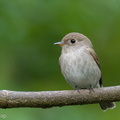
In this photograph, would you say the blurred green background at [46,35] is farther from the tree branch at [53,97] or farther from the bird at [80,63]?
the tree branch at [53,97]

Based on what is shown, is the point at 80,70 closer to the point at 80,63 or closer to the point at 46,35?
the point at 80,63

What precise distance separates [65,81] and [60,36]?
2.42 feet

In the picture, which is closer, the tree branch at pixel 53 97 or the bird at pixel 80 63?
the tree branch at pixel 53 97

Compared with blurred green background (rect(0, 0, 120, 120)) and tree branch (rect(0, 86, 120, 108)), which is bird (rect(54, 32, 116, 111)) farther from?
tree branch (rect(0, 86, 120, 108))

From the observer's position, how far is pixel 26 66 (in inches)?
287

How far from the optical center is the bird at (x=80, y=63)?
261 inches

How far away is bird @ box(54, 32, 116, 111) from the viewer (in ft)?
21.8

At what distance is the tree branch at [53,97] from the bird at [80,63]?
101cm

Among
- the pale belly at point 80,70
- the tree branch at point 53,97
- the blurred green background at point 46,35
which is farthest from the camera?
the blurred green background at point 46,35

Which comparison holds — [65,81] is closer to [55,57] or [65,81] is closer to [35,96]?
[55,57]

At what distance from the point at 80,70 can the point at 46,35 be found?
926mm

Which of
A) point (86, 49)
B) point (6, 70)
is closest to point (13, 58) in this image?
point (6, 70)

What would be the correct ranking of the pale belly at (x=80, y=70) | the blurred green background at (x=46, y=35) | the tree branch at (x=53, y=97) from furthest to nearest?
1. the blurred green background at (x=46, y=35)
2. the pale belly at (x=80, y=70)
3. the tree branch at (x=53, y=97)

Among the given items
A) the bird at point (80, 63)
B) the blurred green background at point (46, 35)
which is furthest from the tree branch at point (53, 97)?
the blurred green background at point (46, 35)
